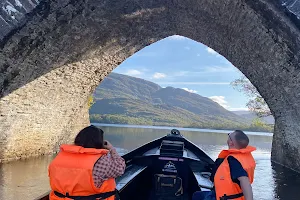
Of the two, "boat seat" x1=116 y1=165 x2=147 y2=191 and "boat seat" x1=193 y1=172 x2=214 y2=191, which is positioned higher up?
"boat seat" x1=116 y1=165 x2=147 y2=191

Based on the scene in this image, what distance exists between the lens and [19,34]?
7.86 m

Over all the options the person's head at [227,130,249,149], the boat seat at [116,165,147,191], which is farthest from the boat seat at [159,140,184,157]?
the person's head at [227,130,249,149]

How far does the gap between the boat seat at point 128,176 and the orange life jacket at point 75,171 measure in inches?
62.1

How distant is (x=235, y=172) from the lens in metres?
3.42

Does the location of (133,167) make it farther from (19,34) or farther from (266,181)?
(266,181)

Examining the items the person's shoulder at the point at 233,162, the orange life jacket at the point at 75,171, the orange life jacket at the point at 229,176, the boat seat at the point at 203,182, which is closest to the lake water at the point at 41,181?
the boat seat at the point at 203,182

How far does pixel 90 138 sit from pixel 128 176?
8.89 ft

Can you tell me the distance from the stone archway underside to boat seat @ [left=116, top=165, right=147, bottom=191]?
410 cm

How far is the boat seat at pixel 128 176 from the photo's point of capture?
4.97m

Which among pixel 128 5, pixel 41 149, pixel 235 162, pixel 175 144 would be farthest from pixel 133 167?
pixel 41 149

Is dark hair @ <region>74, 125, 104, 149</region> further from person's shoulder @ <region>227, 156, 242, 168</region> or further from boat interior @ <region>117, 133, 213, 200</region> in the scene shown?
boat interior @ <region>117, 133, 213, 200</region>

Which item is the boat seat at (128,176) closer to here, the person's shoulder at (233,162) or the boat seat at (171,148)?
the boat seat at (171,148)

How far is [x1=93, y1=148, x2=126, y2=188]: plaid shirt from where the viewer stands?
312cm

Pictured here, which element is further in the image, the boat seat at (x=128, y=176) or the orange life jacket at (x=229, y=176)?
the boat seat at (x=128, y=176)
